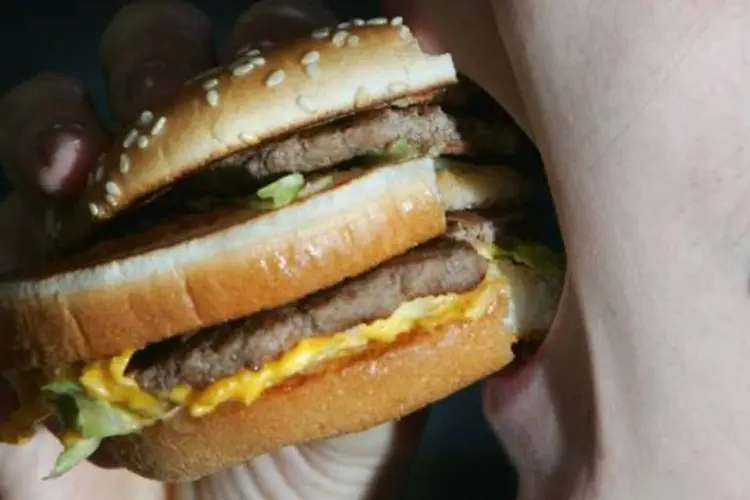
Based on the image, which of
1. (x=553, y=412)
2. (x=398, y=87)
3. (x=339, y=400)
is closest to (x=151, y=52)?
(x=398, y=87)

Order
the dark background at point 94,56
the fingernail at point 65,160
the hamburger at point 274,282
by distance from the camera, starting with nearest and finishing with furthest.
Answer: the hamburger at point 274,282
the fingernail at point 65,160
the dark background at point 94,56

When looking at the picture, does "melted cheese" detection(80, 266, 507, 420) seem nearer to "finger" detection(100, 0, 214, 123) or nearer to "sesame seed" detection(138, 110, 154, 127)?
"sesame seed" detection(138, 110, 154, 127)

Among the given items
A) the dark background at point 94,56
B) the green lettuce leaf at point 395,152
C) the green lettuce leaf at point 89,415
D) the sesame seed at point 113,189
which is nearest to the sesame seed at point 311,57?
the green lettuce leaf at point 395,152

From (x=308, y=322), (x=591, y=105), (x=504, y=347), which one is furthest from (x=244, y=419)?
(x=591, y=105)

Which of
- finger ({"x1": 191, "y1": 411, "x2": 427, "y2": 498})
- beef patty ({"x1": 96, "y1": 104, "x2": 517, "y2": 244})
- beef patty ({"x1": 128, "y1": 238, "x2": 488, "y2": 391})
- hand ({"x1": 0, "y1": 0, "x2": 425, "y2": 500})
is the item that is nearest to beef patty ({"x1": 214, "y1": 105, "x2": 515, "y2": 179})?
beef patty ({"x1": 96, "y1": 104, "x2": 517, "y2": 244})

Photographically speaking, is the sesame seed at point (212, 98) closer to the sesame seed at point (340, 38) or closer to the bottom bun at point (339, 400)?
the sesame seed at point (340, 38)

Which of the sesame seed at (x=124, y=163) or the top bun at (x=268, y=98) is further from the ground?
the top bun at (x=268, y=98)

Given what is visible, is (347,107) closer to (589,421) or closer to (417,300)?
(417,300)
